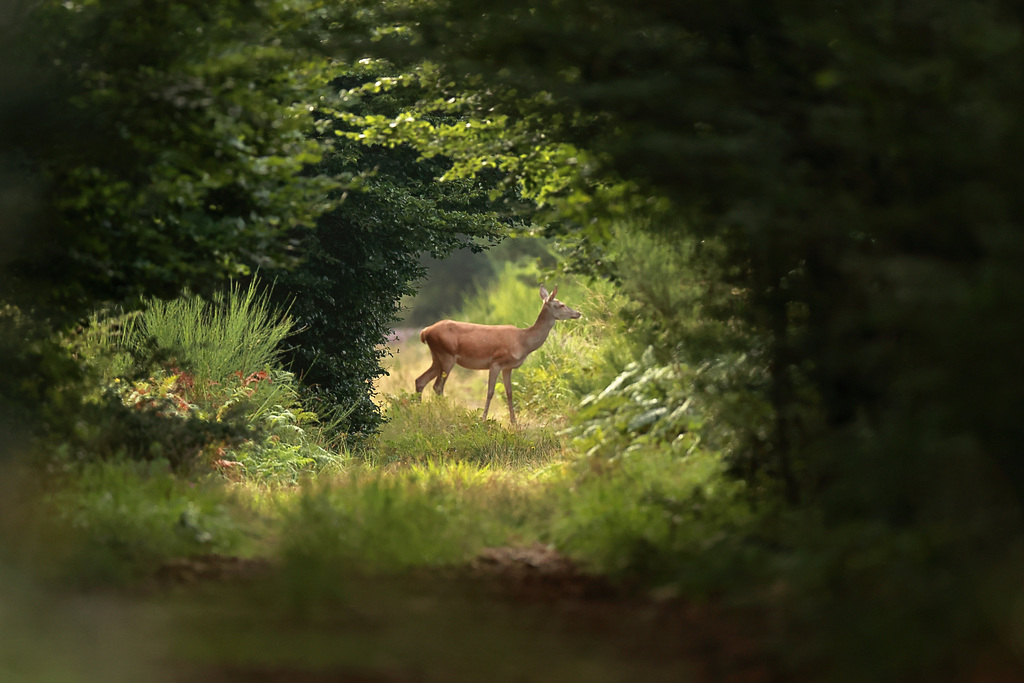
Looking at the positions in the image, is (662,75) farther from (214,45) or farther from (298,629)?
(298,629)

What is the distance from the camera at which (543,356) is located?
18.9m

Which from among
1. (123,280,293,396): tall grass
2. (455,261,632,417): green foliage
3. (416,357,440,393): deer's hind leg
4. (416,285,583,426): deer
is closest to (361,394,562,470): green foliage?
(455,261,632,417): green foliage

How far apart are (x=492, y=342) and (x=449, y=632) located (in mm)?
12612

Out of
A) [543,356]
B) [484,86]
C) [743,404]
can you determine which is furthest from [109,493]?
[543,356]

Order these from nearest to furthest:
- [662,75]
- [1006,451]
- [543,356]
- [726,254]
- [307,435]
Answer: [1006,451] < [662,75] < [726,254] < [307,435] < [543,356]

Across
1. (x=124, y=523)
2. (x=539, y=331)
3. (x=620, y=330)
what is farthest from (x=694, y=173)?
(x=539, y=331)

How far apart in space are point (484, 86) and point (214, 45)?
1424mm

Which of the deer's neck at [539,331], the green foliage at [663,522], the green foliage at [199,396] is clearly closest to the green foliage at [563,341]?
the deer's neck at [539,331]

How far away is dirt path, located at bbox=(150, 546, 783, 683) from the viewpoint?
3727mm

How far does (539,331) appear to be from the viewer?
1642 centimetres

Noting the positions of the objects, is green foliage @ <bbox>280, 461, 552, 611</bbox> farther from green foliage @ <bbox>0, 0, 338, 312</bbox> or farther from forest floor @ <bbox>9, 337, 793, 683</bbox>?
green foliage @ <bbox>0, 0, 338, 312</bbox>

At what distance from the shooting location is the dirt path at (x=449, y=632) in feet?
12.2

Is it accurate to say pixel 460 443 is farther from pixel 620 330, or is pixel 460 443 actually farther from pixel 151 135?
pixel 151 135

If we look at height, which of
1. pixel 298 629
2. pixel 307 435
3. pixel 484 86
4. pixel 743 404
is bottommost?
pixel 307 435
